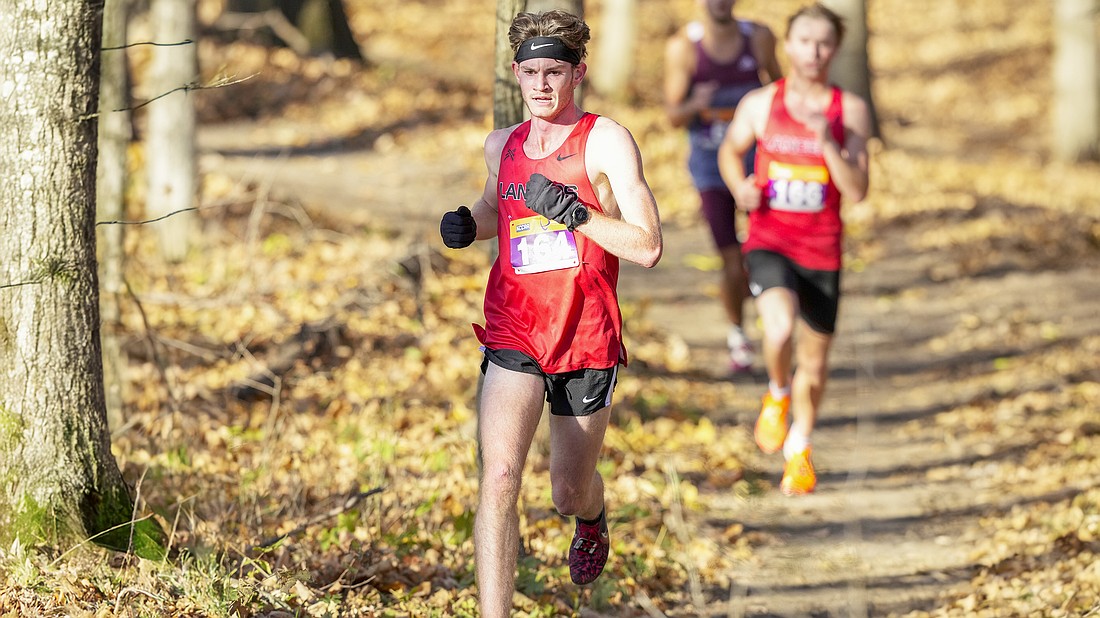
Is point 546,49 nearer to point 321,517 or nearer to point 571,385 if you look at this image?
point 571,385

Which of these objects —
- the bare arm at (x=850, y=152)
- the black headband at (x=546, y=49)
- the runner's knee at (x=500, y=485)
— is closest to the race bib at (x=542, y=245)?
the black headband at (x=546, y=49)

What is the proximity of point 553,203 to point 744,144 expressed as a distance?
117 inches

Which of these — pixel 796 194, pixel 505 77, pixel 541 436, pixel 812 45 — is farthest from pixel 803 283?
pixel 505 77

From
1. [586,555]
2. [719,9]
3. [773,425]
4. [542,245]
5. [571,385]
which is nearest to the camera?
[542,245]

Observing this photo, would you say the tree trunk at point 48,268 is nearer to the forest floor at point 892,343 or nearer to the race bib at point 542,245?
the race bib at point 542,245

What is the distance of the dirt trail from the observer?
5707 mm

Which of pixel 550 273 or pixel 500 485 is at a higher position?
pixel 550 273

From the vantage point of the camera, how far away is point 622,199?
3.99m

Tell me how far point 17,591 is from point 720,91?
5.46m

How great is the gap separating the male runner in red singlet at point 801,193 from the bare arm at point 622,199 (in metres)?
2.32

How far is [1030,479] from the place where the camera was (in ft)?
22.7

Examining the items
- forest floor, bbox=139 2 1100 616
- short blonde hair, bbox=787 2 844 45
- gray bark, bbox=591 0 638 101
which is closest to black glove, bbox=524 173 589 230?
forest floor, bbox=139 2 1100 616

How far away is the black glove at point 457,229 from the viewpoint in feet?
13.6

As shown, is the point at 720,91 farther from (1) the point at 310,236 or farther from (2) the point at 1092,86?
(2) the point at 1092,86
